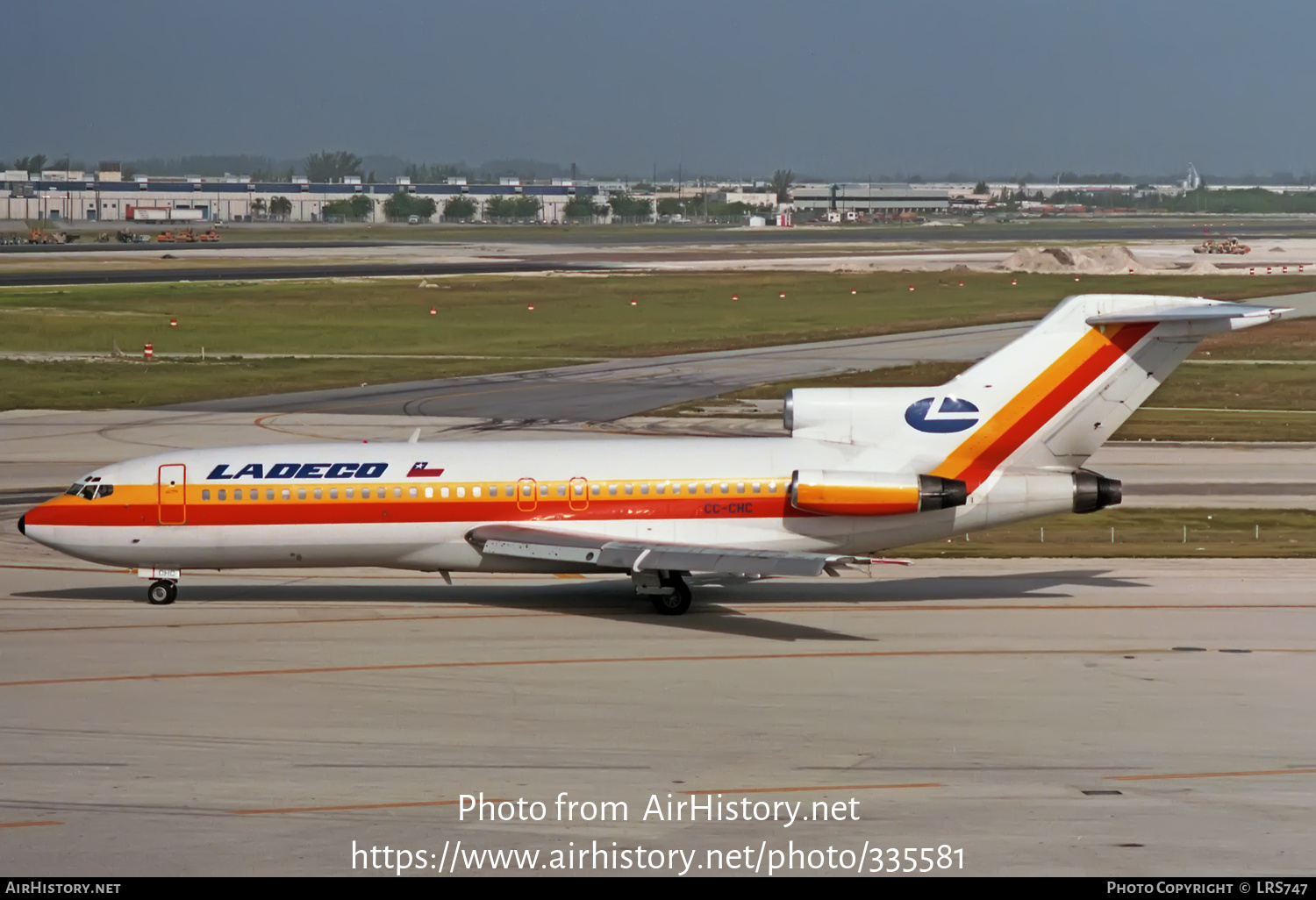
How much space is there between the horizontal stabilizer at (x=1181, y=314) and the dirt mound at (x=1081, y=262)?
9368 cm

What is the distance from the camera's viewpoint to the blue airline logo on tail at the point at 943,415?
29281mm

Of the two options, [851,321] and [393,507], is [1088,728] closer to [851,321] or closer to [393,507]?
[393,507]

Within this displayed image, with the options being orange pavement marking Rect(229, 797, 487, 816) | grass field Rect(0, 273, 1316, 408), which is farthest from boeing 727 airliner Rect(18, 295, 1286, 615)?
grass field Rect(0, 273, 1316, 408)

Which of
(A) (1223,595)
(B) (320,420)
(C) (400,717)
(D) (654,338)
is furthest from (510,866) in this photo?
(D) (654,338)

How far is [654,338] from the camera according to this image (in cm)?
8288

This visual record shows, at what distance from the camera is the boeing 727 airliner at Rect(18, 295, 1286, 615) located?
29.0 metres

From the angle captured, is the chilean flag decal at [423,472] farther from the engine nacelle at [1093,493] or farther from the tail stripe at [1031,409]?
the engine nacelle at [1093,493]

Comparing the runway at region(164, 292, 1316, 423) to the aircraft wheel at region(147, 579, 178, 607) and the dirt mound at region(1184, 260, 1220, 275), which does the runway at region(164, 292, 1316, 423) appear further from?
the dirt mound at region(1184, 260, 1220, 275)

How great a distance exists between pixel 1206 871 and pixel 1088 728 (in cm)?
556

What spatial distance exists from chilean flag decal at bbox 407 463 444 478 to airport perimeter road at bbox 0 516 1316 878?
104 inches

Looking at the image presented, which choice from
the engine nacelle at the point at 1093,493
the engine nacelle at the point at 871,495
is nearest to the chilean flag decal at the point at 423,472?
the engine nacelle at the point at 871,495

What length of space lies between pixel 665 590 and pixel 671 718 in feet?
24.3

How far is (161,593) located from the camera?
101 feet

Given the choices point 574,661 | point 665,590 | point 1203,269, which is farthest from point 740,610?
point 1203,269
